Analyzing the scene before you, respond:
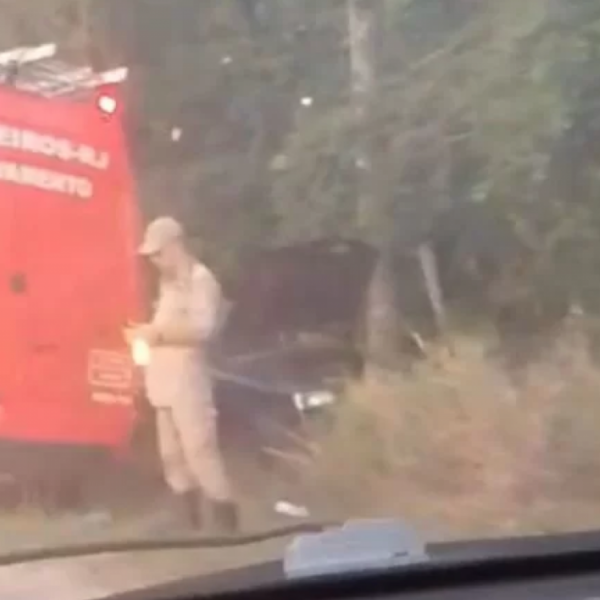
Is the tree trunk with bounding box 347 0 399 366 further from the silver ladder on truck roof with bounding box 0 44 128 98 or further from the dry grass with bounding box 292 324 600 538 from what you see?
the silver ladder on truck roof with bounding box 0 44 128 98

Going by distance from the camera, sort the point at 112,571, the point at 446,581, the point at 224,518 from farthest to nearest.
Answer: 1. the point at 224,518
2. the point at 112,571
3. the point at 446,581

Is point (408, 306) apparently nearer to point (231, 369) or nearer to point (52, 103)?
point (231, 369)

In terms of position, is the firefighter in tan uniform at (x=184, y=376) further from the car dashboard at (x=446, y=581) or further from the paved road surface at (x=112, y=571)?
the car dashboard at (x=446, y=581)

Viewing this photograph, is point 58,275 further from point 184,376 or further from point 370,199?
point 370,199

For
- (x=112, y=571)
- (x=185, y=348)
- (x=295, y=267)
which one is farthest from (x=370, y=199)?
(x=112, y=571)

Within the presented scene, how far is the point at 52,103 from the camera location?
1132 mm

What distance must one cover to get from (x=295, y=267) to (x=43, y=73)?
245 mm

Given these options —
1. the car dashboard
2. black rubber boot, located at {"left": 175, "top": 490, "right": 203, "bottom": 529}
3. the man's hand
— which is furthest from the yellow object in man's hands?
the car dashboard

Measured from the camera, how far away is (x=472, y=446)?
1188 millimetres

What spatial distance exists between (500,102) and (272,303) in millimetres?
257

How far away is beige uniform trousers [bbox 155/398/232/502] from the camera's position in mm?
1132

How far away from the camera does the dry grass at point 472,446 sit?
1146 millimetres

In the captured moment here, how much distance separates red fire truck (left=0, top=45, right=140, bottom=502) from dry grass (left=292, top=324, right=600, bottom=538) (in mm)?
175

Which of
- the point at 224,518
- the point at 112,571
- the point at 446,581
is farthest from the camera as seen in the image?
the point at 224,518
